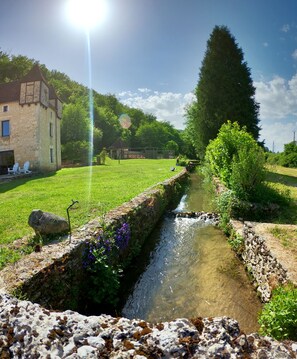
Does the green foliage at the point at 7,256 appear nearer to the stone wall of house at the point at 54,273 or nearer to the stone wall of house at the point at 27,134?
the stone wall of house at the point at 54,273

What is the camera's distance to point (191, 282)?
18.5 ft

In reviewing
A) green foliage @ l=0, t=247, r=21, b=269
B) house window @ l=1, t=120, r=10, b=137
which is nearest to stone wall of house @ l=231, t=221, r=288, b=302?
green foliage @ l=0, t=247, r=21, b=269

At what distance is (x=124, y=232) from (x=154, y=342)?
446 centimetres

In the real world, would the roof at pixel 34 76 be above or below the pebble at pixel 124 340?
above

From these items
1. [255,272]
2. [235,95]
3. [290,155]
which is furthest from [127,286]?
[290,155]

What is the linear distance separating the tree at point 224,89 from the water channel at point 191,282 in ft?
57.8

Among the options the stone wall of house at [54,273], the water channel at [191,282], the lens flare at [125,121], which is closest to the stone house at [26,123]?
the water channel at [191,282]

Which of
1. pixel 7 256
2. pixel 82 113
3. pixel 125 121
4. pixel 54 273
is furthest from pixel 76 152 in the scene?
pixel 125 121

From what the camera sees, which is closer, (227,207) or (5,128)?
(227,207)

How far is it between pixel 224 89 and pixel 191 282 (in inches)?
874

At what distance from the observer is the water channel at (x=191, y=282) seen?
4.62 m

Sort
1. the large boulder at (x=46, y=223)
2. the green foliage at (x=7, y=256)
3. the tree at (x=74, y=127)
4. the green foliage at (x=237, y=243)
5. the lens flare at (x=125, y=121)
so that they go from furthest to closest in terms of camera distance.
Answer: the lens flare at (x=125, y=121) < the tree at (x=74, y=127) < the green foliage at (x=237, y=243) < the large boulder at (x=46, y=223) < the green foliage at (x=7, y=256)

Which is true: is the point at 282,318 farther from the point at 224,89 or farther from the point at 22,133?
the point at 22,133

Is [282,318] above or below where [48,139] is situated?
below
